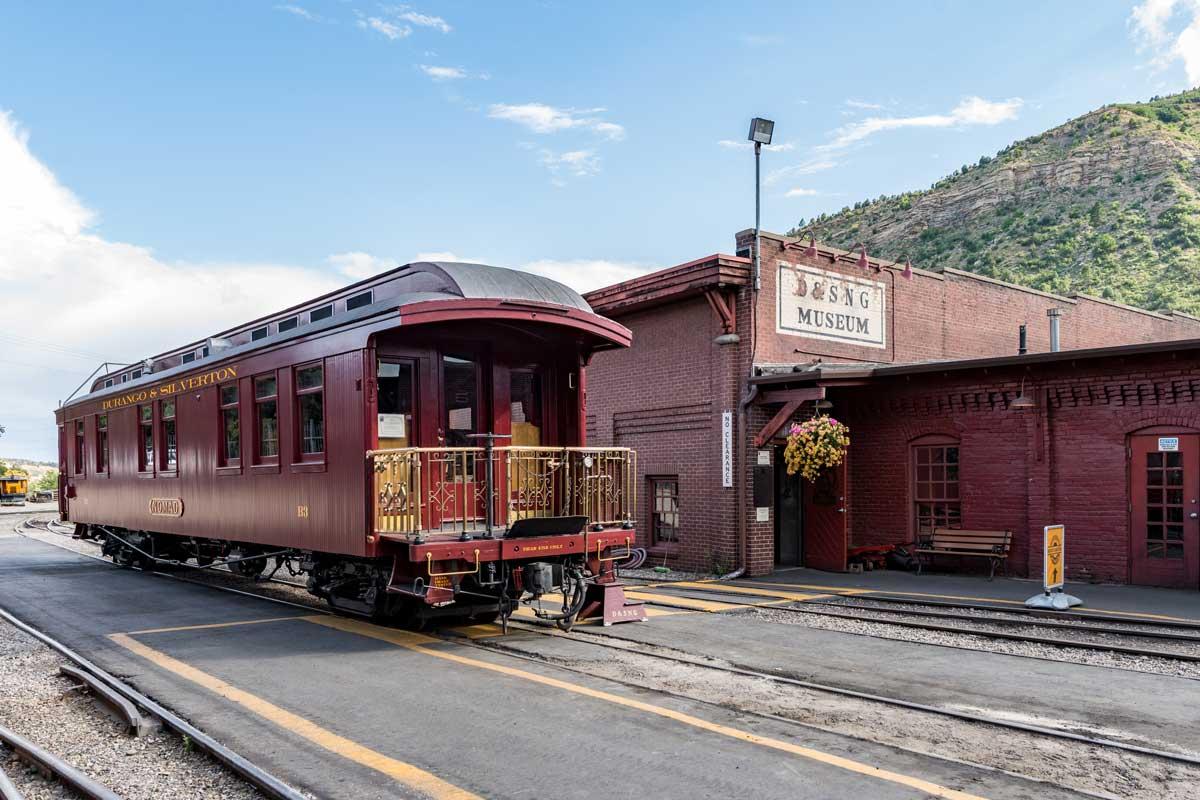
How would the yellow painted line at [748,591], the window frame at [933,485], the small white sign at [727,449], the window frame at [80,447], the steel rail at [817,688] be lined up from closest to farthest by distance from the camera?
the steel rail at [817,688]
the yellow painted line at [748,591]
the window frame at [933,485]
the small white sign at [727,449]
the window frame at [80,447]

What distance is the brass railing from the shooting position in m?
9.00

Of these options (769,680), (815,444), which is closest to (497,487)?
(769,680)

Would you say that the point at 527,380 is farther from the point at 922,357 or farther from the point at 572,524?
the point at 922,357

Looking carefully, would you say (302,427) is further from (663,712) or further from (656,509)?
(656,509)

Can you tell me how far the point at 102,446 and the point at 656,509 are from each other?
10.8m

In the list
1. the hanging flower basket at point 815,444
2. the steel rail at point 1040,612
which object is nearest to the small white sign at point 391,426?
the steel rail at point 1040,612

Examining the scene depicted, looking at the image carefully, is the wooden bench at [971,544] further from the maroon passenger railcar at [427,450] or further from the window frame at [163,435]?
the window frame at [163,435]

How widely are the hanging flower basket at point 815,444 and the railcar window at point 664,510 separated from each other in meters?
3.03

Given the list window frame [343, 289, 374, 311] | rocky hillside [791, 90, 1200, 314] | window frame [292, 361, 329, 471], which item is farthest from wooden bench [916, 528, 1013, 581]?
rocky hillside [791, 90, 1200, 314]

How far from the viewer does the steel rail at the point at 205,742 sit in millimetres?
5062

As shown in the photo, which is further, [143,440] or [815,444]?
[143,440]

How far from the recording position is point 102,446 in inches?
704

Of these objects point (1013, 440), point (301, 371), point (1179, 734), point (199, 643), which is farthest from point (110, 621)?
point (1013, 440)

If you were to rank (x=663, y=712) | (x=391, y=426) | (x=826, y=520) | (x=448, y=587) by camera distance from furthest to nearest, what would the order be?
1. (x=826, y=520)
2. (x=391, y=426)
3. (x=448, y=587)
4. (x=663, y=712)
